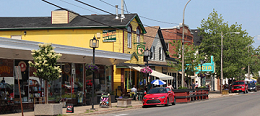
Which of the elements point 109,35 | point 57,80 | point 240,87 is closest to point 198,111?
point 57,80

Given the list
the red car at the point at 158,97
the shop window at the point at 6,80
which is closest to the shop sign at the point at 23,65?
the shop window at the point at 6,80

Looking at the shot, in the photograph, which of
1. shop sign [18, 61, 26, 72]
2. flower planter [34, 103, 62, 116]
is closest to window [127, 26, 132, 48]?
shop sign [18, 61, 26, 72]

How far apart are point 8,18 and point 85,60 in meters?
16.6

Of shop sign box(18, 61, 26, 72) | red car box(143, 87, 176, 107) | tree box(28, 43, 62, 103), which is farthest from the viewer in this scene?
red car box(143, 87, 176, 107)

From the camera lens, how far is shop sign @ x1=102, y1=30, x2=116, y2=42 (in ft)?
113

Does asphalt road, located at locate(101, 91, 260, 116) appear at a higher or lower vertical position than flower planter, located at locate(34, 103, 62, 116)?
lower

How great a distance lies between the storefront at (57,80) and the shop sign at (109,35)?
11.0 feet

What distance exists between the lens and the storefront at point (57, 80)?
19641 millimetres

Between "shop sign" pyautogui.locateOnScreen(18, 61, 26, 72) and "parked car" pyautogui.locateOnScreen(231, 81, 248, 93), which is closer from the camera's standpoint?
"shop sign" pyautogui.locateOnScreen(18, 61, 26, 72)

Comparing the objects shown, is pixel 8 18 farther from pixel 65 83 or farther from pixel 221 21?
pixel 221 21

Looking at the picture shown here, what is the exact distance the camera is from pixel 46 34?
36.1 metres

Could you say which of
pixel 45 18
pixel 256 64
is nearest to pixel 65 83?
pixel 45 18

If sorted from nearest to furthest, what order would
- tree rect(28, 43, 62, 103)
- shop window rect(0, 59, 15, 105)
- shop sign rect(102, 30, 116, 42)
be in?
tree rect(28, 43, 62, 103)
shop window rect(0, 59, 15, 105)
shop sign rect(102, 30, 116, 42)

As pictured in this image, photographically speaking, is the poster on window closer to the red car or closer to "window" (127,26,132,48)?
the red car
